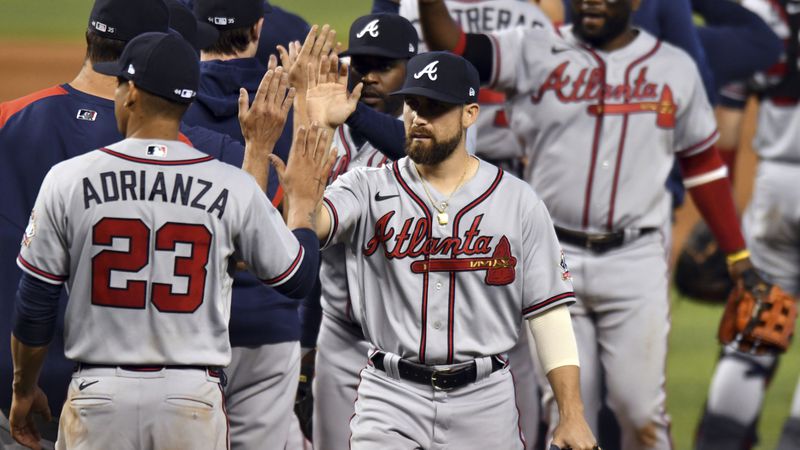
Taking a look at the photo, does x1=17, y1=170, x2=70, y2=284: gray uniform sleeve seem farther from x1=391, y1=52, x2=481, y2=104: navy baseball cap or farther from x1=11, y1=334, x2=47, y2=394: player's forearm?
x1=391, y1=52, x2=481, y2=104: navy baseball cap

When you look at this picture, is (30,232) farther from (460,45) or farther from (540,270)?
A: (460,45)

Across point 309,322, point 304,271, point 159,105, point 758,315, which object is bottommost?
point 758,315

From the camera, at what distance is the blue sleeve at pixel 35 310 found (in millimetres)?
3803

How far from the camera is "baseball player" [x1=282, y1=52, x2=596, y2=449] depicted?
4379 millimetres

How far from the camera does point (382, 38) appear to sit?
5168mm

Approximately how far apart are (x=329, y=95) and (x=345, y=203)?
1.10ft

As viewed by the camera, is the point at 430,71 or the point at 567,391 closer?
the point at 567,391

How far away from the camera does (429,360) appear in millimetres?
4383

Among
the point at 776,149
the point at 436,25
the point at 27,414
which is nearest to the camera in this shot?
the point at 27,414

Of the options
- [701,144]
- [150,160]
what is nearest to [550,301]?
[150,160]

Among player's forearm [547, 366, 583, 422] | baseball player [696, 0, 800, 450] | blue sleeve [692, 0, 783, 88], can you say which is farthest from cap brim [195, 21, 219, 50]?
baseball player [696, 0, 800, 450]

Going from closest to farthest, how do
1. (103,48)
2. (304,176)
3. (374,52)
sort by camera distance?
(304,176) → (103,48) → (374,52)

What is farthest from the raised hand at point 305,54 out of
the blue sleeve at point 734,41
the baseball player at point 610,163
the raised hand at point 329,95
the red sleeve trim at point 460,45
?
the blue sleeve at point 734,41

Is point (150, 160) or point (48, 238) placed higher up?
point (150, 160)
